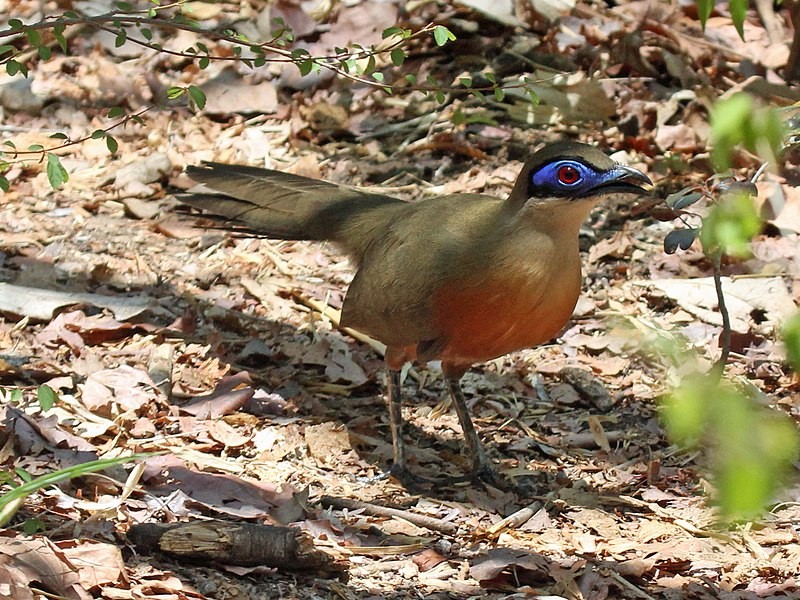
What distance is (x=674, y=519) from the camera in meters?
4.80

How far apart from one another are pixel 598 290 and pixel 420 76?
2476 mm

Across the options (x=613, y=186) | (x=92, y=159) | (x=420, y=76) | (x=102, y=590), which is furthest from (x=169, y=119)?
(x=102, y=590)

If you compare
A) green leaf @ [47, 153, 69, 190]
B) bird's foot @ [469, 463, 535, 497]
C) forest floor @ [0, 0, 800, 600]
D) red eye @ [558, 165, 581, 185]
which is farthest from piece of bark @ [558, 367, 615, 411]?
green leaf @ [47, 153, 69, 190]

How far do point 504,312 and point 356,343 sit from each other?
6.23 feet

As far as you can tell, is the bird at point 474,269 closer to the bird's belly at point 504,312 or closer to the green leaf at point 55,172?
the bird's belly at point 504,312

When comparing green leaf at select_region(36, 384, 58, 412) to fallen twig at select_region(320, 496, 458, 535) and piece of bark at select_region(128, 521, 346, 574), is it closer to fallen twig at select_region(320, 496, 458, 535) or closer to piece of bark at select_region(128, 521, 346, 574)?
piece of bark at select_region(128, 521, 346, 574)

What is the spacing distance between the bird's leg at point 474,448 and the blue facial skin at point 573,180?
116 centimetres

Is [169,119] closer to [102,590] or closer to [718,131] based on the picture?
[102,590]

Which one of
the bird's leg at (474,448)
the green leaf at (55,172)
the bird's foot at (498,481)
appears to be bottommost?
the bird's foot at (498,481)

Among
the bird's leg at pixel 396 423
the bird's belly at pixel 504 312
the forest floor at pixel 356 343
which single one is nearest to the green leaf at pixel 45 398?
the forest floor at pixel 356 343

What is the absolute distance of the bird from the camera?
4703 mm

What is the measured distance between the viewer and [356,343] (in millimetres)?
6484

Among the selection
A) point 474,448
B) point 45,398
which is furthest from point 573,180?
point 45,398

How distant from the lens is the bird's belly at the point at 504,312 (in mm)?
4711
